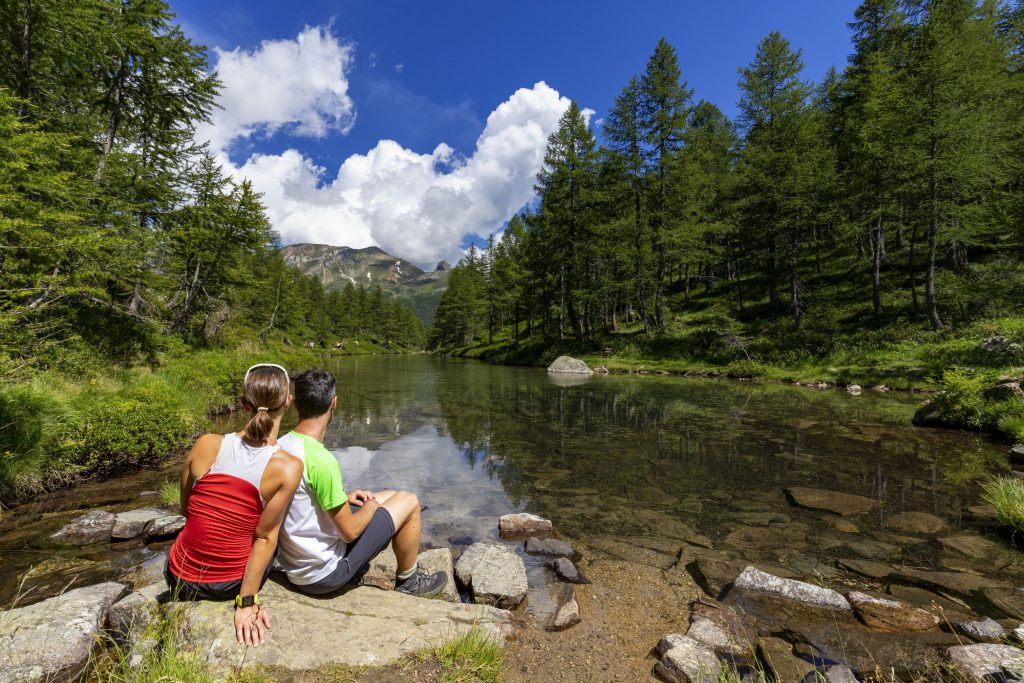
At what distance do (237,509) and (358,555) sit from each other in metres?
1.23

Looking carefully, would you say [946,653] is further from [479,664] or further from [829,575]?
[479,664]

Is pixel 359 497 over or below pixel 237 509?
below

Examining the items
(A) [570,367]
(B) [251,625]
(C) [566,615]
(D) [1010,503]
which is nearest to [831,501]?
(D) [1010,503]

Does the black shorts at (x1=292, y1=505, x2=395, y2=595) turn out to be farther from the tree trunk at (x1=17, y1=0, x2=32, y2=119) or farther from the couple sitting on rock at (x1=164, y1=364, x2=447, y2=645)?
the tree trunk at (x1=17, y1=0, x2=32, y2=119)

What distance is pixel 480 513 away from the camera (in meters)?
7.84

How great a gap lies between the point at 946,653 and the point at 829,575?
1.72 meters

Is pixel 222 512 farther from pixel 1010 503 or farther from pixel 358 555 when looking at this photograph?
pixel 1010 503

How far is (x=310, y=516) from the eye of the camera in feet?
12.4

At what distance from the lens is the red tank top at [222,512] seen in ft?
11.2

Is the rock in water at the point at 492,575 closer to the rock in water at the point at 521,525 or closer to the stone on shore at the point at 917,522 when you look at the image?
the rock in water at the point at 521,525

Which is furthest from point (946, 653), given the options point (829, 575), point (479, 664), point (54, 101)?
point (54, 101)

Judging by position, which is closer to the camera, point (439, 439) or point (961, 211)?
point (439, 439)

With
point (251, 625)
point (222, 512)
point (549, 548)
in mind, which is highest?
point (222, 512)

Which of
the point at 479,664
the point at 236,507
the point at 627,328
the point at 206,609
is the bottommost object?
the point at 479,664
